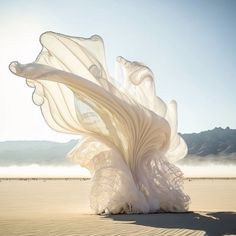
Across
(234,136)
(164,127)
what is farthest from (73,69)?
(234,136)

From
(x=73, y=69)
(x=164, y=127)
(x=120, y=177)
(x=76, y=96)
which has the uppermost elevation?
(x=73, y=69)

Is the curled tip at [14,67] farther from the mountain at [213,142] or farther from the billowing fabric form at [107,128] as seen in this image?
the mountain at [213,142]

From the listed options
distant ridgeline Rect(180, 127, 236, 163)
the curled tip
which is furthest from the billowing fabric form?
distant ridgeline Rect(180, 127, 236, 163)

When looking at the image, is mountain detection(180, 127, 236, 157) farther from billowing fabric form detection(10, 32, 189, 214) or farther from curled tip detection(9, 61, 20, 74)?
curled tip detection(9, 61, 20, 74)

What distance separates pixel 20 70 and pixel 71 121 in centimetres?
356

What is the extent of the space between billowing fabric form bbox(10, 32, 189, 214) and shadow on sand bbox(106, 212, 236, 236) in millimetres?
1688

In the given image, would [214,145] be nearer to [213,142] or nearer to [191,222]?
[213,142]

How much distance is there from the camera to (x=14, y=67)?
15875 mm

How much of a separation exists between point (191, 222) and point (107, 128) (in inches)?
229

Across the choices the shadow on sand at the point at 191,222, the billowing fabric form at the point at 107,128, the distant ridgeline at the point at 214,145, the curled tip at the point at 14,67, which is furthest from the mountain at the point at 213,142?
the curled tip at the point at 14,67

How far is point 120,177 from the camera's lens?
17078mm

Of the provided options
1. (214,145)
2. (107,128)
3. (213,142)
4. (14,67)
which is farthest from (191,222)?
(213,142)

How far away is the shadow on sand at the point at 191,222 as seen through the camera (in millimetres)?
12719

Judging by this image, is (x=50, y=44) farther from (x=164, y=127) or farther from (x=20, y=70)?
(x=164, y=127)
